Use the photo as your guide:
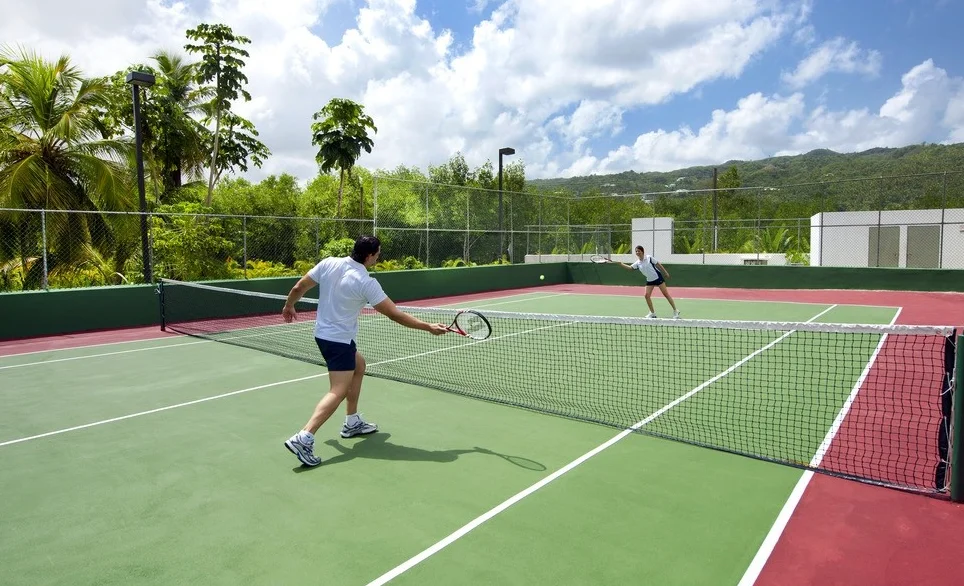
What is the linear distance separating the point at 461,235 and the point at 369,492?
20328 millimetres

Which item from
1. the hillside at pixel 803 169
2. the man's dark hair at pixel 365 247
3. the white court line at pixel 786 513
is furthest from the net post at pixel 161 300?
the hillside at pixel 803 169

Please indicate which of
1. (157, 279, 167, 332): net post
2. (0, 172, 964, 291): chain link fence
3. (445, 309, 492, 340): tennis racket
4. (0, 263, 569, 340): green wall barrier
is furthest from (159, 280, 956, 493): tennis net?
(0, 172, 964, 291): chain link fence

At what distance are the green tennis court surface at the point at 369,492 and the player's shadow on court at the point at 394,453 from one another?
2cm

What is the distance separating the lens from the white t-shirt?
4934 mm

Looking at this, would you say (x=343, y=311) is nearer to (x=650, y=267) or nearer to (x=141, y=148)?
(x=650, y=267)

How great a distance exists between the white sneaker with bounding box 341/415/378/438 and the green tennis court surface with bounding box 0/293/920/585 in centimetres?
10

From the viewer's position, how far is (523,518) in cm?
394

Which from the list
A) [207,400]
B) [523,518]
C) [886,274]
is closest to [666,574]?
[523,518]

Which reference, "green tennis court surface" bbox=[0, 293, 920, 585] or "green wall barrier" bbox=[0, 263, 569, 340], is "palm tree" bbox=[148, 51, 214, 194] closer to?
"green wall barrier" bbox=[0, 263, 569, 340]

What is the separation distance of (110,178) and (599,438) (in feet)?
52.7

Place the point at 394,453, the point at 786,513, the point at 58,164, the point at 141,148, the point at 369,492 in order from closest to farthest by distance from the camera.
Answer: the point at 786,513, the point at 369,492, the point at 394,453, the point at 141,148, the point at 58,164

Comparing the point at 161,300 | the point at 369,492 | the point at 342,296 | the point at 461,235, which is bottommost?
the point at 369,492

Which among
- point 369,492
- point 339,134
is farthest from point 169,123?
point 369,492

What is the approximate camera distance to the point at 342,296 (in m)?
4.97
